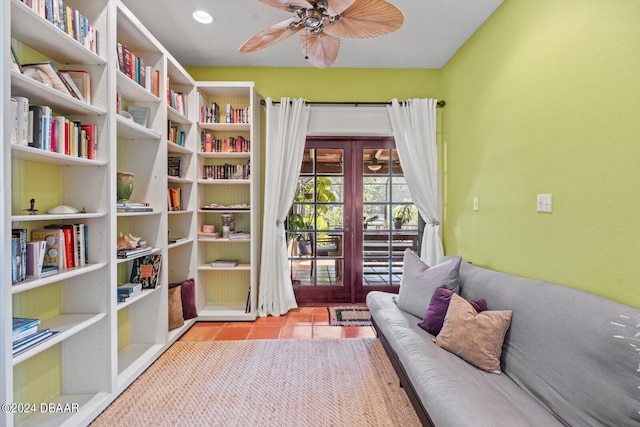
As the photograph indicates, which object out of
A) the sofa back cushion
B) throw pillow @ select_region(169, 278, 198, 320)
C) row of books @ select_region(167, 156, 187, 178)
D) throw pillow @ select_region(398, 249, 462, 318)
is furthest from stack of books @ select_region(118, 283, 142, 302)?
the sofa back cushion

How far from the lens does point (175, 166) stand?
9.87ft

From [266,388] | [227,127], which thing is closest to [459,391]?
[266,388]

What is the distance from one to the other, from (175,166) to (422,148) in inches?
107

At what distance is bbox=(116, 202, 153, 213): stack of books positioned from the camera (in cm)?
207

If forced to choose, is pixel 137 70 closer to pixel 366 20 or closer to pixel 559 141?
pixel 366 20

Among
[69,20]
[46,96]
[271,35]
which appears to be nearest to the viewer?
[46,96]

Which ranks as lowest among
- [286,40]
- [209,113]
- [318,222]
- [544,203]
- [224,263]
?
[224,263]

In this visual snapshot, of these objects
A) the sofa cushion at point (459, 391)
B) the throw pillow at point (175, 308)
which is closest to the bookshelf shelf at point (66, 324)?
the throw pillow at point (175, 308)

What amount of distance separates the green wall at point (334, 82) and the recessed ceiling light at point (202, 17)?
2.76 ft

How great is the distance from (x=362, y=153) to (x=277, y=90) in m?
1.27

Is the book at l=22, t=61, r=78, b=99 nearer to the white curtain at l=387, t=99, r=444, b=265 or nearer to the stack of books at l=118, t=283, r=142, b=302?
the stack of books at l=118, t=283, r=142, b=302

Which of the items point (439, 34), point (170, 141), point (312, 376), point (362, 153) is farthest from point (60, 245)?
point (439, 34)

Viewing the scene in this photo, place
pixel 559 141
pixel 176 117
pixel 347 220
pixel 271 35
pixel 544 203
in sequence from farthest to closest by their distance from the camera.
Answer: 1. pixel 347 220
2. pixel 176 117
3. pixel 271 35
4. pixel 544 203
5. pixel 559 141

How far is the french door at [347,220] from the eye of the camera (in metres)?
3.60
